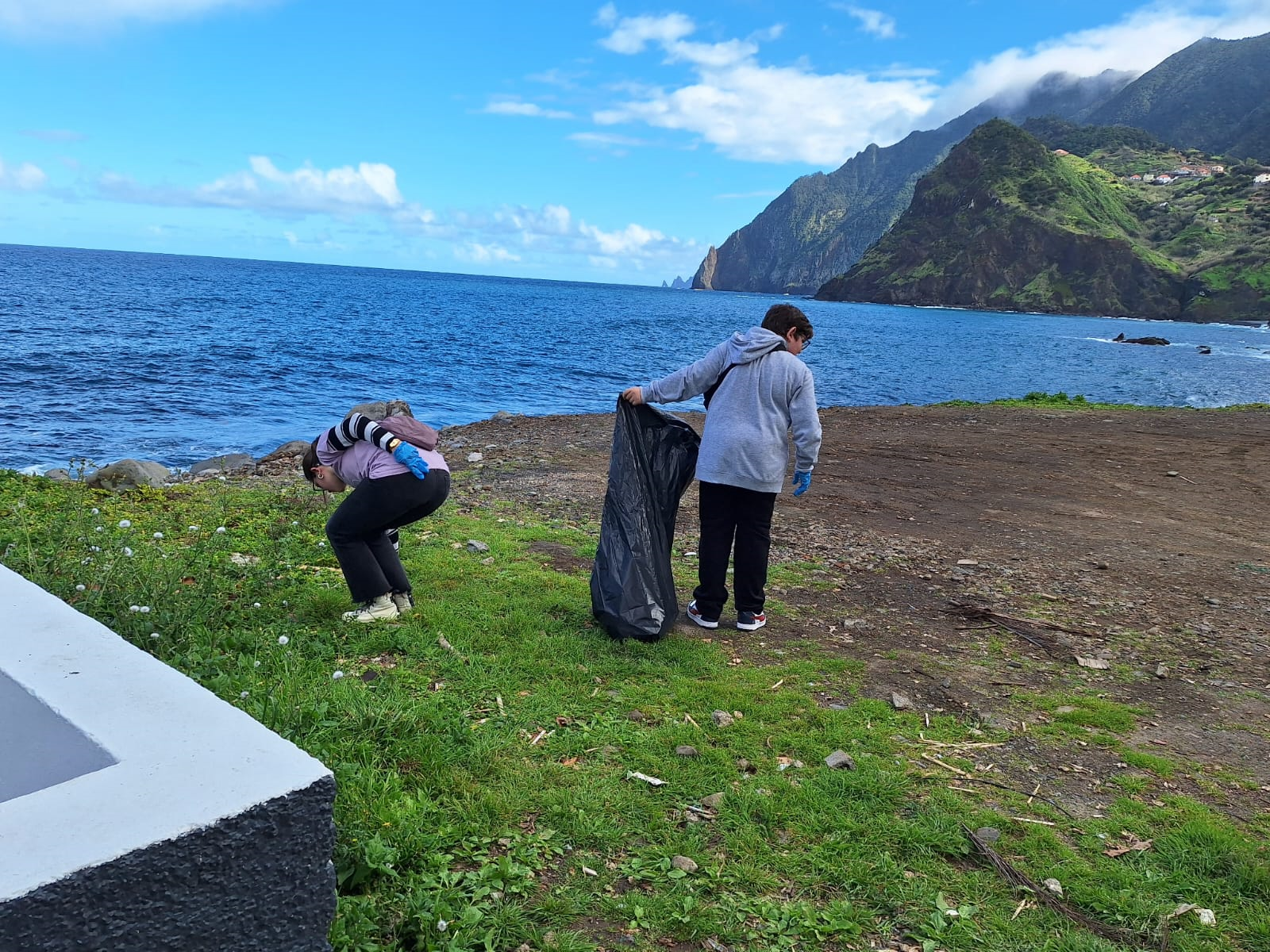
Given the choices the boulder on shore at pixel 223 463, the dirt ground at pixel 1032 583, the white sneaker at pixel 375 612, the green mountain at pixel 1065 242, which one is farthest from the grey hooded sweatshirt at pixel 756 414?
the green mountain at pixel 1065 242

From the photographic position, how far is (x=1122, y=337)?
67188 mm

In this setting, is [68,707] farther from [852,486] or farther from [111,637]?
[852,486]

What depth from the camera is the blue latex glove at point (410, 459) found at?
4738 millimetres

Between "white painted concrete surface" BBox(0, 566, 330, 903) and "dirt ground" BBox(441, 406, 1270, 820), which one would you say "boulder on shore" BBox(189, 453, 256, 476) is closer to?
"dirt ground" BBox(441, 406, 1270, 820)

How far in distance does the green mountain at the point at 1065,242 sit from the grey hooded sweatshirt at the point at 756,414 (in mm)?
126881

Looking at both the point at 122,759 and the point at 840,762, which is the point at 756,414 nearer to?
the point at 840,762

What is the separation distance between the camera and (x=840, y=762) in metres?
3.88

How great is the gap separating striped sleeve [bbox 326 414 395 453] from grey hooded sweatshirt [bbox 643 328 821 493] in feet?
5.91


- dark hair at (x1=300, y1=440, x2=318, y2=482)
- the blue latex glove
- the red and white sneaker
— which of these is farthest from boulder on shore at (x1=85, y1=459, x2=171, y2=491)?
the red and white sneaker

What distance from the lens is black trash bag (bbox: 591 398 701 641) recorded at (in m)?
5.20

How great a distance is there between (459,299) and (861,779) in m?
104

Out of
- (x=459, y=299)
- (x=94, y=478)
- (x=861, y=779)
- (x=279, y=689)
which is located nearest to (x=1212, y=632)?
(x=861, y=779)

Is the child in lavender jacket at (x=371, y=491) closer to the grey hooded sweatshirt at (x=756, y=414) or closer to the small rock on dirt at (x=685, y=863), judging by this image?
the grey hooded sweatshirt at (x=756, y=414)

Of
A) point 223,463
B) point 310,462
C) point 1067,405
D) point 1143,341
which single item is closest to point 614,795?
point 310,462
